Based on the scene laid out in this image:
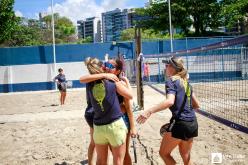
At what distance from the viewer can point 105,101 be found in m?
4.82

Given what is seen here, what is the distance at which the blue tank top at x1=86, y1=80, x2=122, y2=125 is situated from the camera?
482cm

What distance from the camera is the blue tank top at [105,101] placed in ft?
15.8

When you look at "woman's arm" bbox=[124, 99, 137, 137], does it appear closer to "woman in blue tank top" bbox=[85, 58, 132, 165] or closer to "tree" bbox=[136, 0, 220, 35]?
"woman in blue tank top" bbox=[85, 58, 132, 165]

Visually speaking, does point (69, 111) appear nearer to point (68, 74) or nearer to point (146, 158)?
point (146, 158)

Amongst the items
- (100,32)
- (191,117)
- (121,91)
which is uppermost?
(100,32)

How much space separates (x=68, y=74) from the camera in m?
29.1

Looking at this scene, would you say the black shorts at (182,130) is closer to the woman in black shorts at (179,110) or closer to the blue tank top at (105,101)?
the woman in black shorts at (179,110)

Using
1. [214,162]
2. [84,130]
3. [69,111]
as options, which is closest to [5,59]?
[69,111]

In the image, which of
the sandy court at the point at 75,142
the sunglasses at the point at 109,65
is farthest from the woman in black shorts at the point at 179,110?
the sandy court at the point at 75,142

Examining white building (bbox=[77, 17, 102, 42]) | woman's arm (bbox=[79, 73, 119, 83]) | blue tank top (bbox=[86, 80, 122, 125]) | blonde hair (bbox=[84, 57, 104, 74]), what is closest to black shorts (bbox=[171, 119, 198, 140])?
blue tank top (bbox=[86, 80, 122, 125])

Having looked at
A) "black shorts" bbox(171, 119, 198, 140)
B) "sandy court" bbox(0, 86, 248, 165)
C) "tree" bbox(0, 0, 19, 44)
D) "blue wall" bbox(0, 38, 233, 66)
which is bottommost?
"sandy court" bbox(0, 86, 248, 165)

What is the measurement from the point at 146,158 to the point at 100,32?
158890 mm

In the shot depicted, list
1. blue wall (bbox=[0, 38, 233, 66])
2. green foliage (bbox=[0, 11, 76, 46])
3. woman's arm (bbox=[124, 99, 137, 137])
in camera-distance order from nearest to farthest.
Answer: woman's arm (bbox=[124, 99, 137, 137]), blue wall (bbox=[0, 38, 233, 66]), green foliage (bbox=[0, 11, 76, 46])

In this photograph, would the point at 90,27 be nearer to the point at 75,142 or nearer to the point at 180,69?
the point at 75,142
